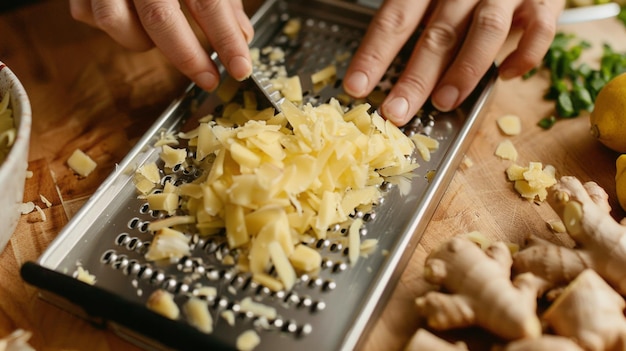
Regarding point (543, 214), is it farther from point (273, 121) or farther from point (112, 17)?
point (112, 17)

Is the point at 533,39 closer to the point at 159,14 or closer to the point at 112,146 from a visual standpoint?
the point at 159,14

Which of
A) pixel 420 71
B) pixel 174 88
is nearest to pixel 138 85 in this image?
pixel 174 88

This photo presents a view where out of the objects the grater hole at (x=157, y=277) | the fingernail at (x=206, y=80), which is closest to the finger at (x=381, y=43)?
the fingernail at (x=206, y=80)

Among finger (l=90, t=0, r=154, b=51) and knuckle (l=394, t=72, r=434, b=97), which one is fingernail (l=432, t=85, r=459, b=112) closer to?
knuckle (l=394, t=72, r=434, b=97)

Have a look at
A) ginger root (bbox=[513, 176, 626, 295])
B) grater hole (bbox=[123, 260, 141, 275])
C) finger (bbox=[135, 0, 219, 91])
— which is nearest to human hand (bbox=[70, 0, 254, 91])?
finger (bbox=[135, 0, 219, 91])

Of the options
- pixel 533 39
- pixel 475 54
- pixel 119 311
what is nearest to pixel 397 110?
pixel 475 54

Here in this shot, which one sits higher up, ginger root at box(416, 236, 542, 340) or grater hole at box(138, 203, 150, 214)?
grater hole at box(138, 203, 150, 214)

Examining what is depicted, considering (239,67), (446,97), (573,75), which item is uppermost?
(239,67)
